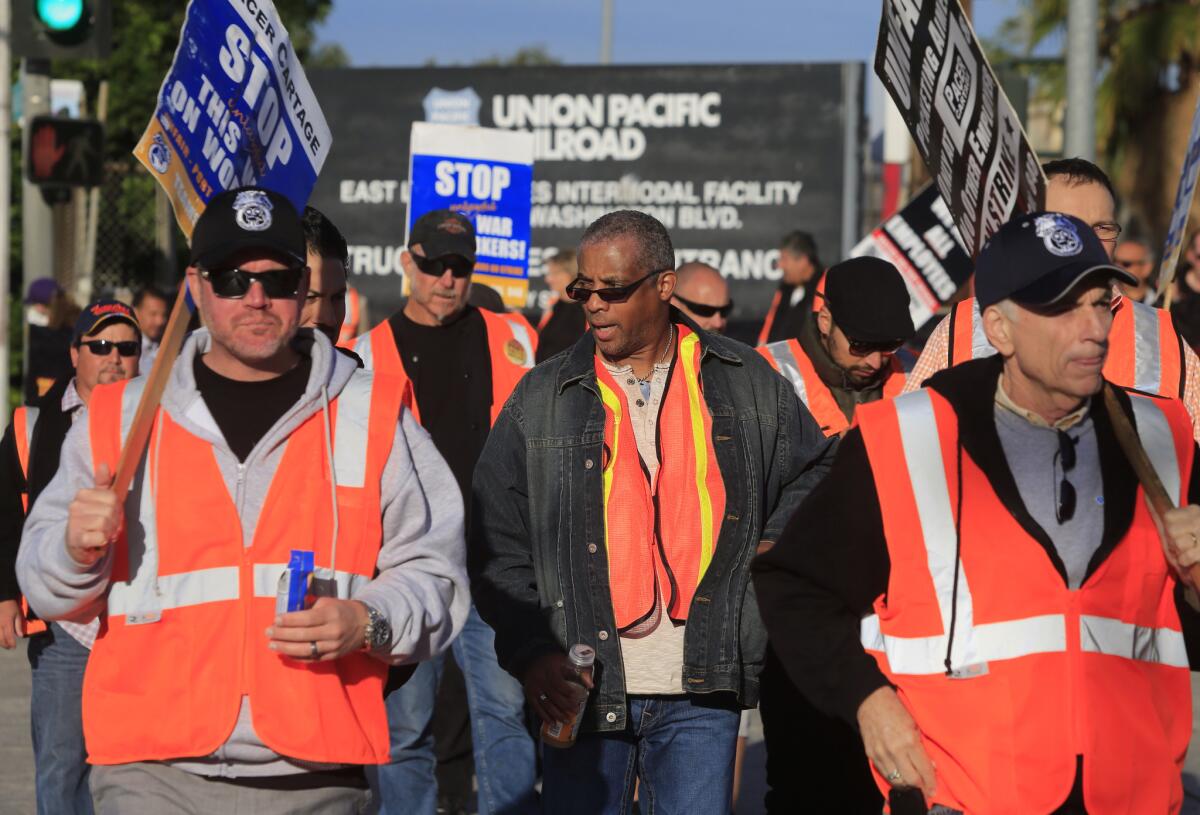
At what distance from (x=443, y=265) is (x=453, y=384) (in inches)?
19.6

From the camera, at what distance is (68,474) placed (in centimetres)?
409

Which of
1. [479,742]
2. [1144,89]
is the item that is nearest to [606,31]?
[1144,89]

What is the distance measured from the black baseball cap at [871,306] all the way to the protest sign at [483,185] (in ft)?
15.5

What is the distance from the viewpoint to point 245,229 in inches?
164

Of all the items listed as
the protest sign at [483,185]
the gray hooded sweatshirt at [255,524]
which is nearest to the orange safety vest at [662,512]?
the gray hooded sweatshirt at [255,524]

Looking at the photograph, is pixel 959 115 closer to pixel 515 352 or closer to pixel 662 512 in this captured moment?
pixel 662 512

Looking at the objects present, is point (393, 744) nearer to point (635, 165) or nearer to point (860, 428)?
point (860, 428)

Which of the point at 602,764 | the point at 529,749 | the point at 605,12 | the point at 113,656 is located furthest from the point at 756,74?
the point at 605,12

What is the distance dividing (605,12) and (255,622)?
37.1m

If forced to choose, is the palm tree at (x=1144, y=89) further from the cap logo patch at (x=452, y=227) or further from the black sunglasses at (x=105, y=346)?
the black sunglasses at (x=105, y=346)

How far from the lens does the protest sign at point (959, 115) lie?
4.78 m

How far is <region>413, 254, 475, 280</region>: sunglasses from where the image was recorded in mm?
7785

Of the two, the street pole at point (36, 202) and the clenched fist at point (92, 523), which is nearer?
the clenched fist at point (92, 523)

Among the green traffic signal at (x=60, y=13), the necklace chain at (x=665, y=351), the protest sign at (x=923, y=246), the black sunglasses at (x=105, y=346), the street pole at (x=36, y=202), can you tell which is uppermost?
the green traffic signal at (x=60, y=13)
